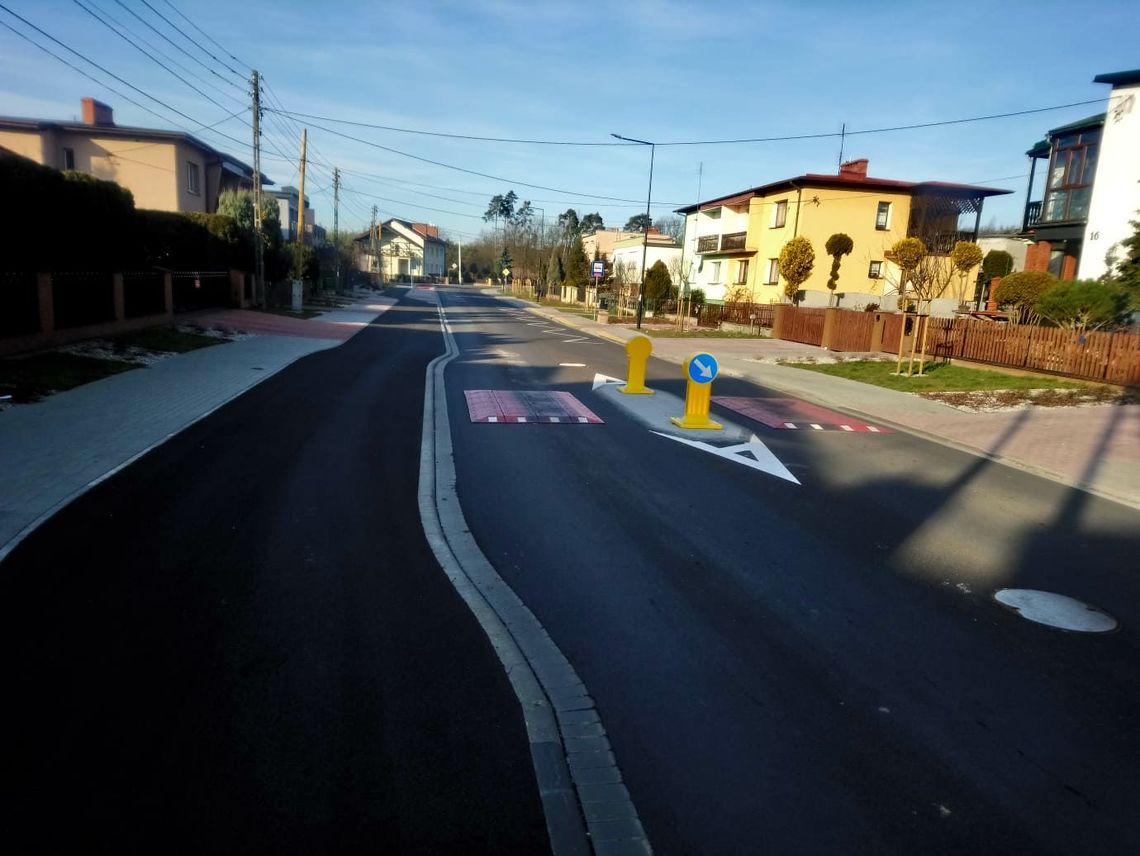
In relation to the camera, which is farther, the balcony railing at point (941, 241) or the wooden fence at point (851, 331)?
the balcony railing at point (941, 241)

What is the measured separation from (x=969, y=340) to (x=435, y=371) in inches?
555

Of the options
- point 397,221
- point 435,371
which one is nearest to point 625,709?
point 435,371

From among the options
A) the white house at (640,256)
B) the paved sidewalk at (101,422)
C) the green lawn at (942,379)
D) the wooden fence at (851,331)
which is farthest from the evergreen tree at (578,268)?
the paved sidewalk at (101,422)

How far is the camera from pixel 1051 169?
94.3ft

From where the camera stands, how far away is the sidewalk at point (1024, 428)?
33.5 feet

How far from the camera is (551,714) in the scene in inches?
155

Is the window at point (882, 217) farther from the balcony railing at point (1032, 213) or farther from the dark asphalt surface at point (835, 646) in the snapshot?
the dark asphalt surface at point (835, 646)

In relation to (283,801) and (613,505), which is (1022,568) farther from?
(283,801)

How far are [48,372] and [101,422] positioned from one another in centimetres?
421

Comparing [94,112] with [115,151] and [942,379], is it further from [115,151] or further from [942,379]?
[942,379]

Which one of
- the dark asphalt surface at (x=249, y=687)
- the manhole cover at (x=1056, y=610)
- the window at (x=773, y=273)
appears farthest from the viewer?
the window at (x=773, y=273)

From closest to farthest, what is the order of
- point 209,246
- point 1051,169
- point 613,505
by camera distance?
1. point 613,505
2. point 1051,169
3. point 209,246

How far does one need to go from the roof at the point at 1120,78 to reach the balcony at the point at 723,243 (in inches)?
840

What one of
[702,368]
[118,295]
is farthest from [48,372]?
[702,368]
